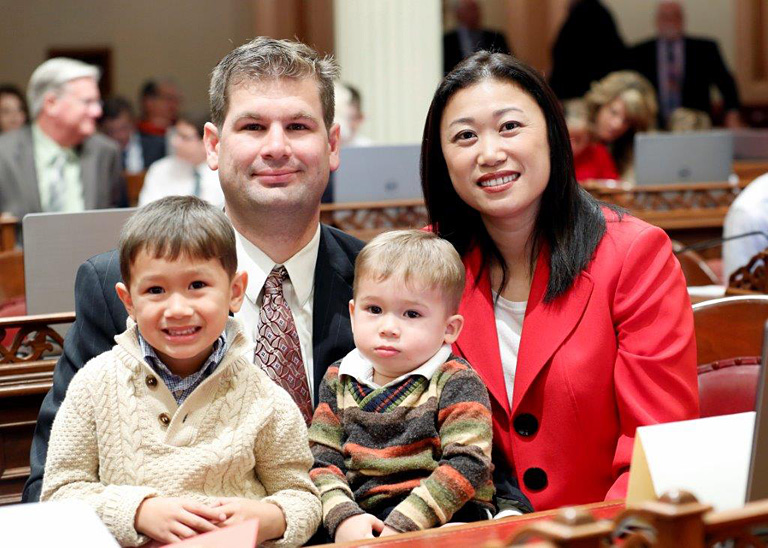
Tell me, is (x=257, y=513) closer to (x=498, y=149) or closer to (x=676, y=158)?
(x=498, y=149)

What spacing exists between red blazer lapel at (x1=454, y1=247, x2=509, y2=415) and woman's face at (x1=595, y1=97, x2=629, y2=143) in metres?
5.40

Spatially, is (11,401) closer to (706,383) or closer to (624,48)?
(706,383)

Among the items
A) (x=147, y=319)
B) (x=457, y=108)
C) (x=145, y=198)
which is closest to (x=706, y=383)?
(x=457, y=108)

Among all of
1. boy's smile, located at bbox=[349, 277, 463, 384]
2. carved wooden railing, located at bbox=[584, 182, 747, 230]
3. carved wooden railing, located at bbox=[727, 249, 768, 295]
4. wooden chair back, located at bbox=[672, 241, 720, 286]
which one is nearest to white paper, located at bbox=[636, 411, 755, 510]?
boy's smile, located at bbox=[349, 277, 463, 384]

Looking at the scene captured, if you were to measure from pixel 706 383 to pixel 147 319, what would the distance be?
133cm

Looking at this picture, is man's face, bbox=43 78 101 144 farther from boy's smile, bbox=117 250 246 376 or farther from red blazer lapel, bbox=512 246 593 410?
boy's smile, bbox=117 250 246 376

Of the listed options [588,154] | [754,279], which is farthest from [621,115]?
[754,279]

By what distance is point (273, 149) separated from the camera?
2.41m

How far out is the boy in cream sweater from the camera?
1860mm

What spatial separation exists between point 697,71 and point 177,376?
10.1 meters

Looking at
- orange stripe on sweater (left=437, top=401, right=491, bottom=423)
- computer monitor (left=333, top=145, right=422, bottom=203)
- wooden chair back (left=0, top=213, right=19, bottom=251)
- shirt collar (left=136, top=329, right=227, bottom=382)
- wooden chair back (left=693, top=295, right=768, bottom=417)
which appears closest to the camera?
shirt collar (left=136, top=329, right=227, bottom=382)

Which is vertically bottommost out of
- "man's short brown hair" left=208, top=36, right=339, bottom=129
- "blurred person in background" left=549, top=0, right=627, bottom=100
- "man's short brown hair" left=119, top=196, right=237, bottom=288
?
"man's short brown hair" left=119, top=196, right=237, bottom=288

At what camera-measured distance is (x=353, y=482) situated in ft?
6.91

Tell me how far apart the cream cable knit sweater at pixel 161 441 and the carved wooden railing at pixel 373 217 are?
330 cm
